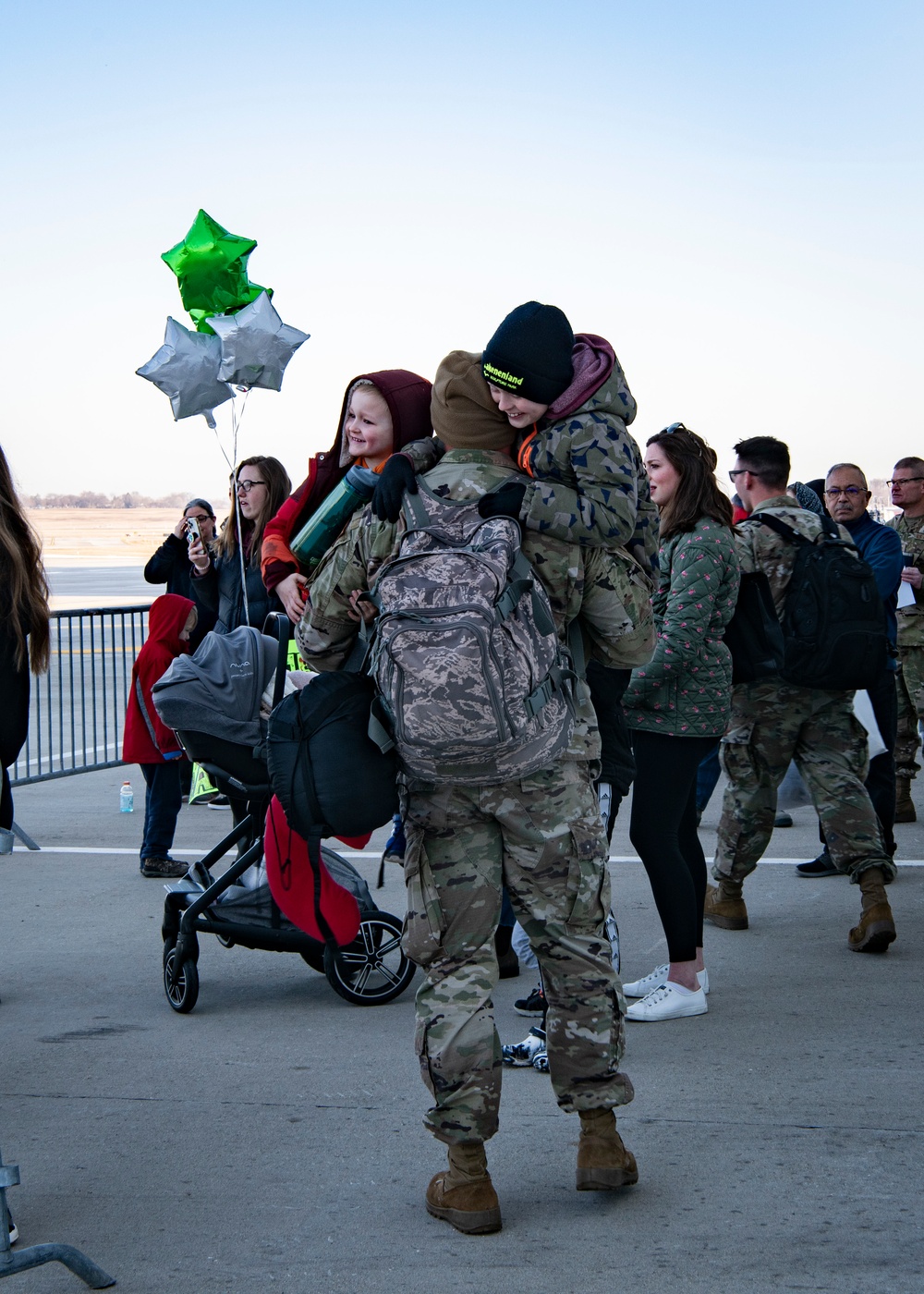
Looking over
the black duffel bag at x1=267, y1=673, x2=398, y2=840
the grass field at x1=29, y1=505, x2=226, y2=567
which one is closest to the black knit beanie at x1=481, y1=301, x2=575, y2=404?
the black duffel bag at x1=267, y1=673, x2=398, y2=840

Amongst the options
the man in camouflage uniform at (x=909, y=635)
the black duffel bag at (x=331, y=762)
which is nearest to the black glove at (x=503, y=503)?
the black duffel bag at (x=331, y=762)

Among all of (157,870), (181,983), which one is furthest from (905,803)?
(181,983)

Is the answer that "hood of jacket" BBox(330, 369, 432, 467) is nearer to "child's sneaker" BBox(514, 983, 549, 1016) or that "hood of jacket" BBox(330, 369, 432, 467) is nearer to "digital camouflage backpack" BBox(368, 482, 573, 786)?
"digital camouflage backpack" BBox(368, 482, 573, 786)

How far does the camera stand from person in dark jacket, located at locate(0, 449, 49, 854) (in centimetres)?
393

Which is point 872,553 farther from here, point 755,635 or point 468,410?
point 468,410

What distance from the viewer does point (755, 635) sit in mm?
4938

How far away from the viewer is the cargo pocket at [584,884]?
9.93ft

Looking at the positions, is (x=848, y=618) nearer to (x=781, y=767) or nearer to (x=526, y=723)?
(x=781, y=767)

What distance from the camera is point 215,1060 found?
4.12 m

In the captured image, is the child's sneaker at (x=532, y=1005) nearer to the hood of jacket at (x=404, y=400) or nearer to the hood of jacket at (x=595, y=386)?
the hood of jacket at (x=404, y=400)

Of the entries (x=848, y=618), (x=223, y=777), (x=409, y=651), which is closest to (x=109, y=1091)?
(x=223, y=777)

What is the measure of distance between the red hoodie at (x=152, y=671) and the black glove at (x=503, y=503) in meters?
4.02

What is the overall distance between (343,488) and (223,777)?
1598mm

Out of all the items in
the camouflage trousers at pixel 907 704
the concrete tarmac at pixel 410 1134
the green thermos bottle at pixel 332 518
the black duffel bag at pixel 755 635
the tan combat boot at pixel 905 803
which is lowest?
the concrete tarmac at pixel 410 1134
